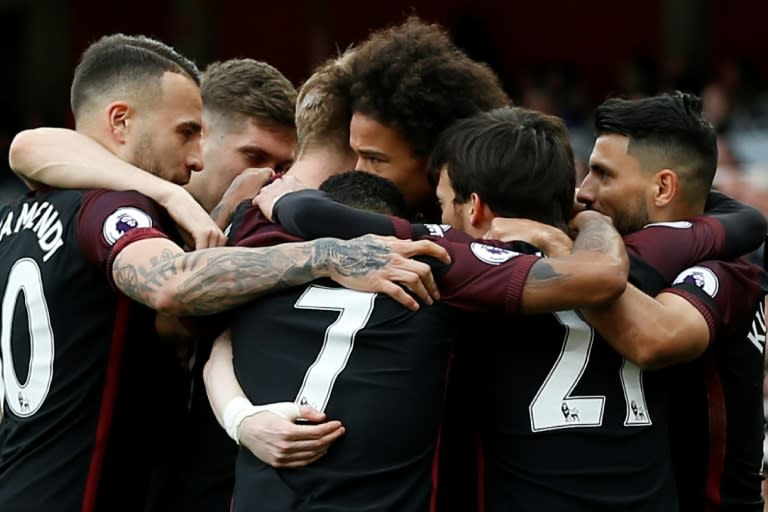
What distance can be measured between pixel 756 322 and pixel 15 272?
7.72 ft

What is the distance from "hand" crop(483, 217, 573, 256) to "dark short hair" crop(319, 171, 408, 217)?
0.31 metres

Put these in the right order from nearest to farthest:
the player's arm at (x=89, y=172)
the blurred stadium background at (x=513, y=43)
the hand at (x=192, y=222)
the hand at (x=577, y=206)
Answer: the hand at (x=192, y=222) → the player's arm at (x=89, y=172) → the hand at (x=577, y=206) → the blurred stadium background at (x=513, y=43)

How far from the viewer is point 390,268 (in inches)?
Result: 135

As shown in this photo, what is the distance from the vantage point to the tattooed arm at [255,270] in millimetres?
3432

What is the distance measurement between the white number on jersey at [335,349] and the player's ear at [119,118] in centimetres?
113

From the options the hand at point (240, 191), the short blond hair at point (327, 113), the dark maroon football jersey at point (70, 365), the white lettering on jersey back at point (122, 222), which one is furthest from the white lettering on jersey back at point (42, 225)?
the short blond hair at point (327, 113)

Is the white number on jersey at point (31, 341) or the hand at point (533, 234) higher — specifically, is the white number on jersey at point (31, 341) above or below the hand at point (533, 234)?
below

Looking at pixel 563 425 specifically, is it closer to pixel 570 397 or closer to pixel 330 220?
pixel 570 397

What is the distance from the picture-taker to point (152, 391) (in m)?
4.09

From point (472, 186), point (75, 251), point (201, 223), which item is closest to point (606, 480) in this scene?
point (472, 186)

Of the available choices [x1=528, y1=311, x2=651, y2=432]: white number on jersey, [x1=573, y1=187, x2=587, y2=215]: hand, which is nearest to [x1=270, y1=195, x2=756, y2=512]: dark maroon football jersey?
[x1=528, y1=311, x2=651, y2=432]: white number on jersey

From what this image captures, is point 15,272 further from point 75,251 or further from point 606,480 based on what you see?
point 606,480

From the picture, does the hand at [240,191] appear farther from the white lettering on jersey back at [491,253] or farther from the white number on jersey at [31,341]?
the white lettering on jersey back at [491,253]

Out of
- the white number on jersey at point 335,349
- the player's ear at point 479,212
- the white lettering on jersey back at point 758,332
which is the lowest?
the white lettering on jersey back at point 758,332
